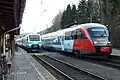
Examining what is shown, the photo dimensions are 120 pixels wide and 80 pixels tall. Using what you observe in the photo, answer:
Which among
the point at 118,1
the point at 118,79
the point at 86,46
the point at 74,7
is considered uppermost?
the point at 74,7

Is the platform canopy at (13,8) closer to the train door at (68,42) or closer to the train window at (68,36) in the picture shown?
the train door at (68,42)

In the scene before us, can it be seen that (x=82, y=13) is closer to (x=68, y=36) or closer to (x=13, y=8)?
(x=68, y=36)

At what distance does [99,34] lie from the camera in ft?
88.5

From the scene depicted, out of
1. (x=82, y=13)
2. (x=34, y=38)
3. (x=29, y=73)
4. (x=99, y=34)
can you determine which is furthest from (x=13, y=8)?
(x=82, y=13)

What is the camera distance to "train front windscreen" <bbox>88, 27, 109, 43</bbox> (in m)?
26.3

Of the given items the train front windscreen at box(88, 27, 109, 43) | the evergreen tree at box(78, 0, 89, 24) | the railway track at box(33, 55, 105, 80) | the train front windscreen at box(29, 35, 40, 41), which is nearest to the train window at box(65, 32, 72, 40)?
the train front windscreen at box(88, 27, 109, 43)

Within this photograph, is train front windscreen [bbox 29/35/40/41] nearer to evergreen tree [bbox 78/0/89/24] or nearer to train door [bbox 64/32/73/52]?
train door [bbox 64/32/73/52]

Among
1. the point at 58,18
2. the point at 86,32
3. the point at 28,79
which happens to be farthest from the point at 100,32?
the point at 58,18

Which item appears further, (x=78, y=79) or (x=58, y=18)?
(x=58, y=18)

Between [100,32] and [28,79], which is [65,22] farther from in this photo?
[28,79]

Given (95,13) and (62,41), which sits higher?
(95,13)

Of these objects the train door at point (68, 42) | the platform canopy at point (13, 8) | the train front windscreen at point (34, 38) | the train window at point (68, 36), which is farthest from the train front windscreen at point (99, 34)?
the train front windscreen at point (34, 38)

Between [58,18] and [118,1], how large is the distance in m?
87.2

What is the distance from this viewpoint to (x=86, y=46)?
26969 mm
